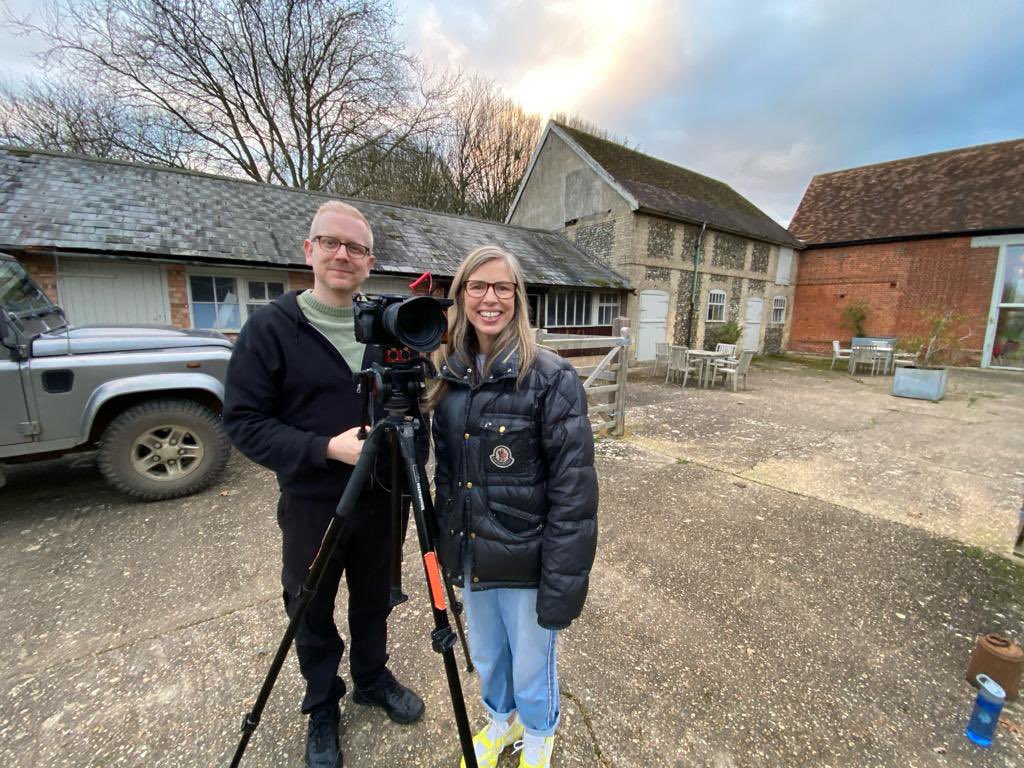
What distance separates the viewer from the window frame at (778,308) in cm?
1756

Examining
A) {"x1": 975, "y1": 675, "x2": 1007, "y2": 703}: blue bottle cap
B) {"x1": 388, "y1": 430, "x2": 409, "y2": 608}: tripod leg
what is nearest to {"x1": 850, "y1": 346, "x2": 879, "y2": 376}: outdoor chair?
{"x1": 975, "y1": 675, "x2": 1007, "y2": 703}: blue bottle cap

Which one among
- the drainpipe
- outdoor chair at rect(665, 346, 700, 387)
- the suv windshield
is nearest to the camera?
the suv windshield

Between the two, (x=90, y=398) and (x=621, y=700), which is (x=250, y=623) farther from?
(x=90, y=398)

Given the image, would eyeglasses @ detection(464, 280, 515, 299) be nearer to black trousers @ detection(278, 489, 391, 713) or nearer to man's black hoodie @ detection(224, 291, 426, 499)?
man's black hoodie @ detection(224, 291, 426, 499)

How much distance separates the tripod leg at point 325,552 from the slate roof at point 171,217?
7.73m

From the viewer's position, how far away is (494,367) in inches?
55.7

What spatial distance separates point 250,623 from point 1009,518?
5.87 metres

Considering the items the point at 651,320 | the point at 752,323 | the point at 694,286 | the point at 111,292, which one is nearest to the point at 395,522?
the point at 111,292

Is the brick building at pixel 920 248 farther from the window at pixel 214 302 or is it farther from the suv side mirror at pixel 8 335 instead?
the suv side mirror at pixel 8 335

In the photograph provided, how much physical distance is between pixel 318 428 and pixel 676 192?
17.2 metres

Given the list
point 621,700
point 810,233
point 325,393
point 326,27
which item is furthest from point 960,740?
point 810,233

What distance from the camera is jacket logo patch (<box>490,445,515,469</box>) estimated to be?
1392 mm

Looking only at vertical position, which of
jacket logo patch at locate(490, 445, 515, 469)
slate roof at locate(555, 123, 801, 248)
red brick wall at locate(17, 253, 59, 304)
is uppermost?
slate roof at locate(555, 123, 801, 248)

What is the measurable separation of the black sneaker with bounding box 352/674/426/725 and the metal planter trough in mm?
11249
